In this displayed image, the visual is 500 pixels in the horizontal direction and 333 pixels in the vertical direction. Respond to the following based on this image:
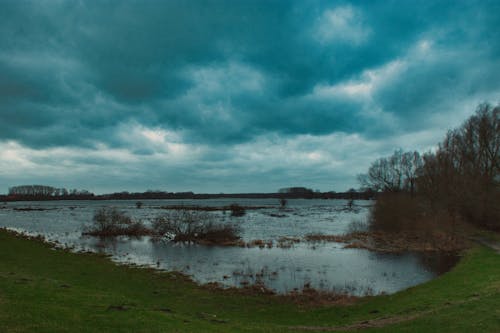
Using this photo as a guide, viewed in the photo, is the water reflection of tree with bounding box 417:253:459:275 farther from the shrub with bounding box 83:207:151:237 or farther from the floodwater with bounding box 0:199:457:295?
the shrub with bounding box 83:207:151:237

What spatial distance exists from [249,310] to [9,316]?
10.0 meters

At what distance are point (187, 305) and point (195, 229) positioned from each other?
28115 mm

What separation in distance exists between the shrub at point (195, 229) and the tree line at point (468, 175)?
28.0 meters

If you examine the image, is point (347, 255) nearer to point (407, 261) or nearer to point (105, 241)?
point (407, 261)

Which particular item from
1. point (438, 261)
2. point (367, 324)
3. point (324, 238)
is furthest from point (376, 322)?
point (324, 238)

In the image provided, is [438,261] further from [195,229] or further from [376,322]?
[195,229]

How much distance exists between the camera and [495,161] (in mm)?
45688

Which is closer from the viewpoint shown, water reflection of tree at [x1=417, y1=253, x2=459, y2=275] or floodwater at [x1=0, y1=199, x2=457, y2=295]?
floodwater at [x1=0, y1=199, x2=457, y2=295]

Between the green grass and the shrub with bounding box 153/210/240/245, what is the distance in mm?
18148

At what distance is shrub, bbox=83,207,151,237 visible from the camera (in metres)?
48.1

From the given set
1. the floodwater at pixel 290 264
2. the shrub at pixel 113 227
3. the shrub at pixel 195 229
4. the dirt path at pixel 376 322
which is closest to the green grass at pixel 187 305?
the dirt path at pixel 376 322

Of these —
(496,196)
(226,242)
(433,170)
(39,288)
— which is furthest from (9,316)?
(433,170)

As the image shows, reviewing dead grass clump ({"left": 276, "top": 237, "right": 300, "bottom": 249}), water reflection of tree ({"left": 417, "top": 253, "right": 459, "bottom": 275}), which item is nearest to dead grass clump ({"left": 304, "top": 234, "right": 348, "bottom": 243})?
dead grass clump ({"left": 276, "top": 237, "right": 300, "bottom": 249})

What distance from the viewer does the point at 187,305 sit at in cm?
1583
